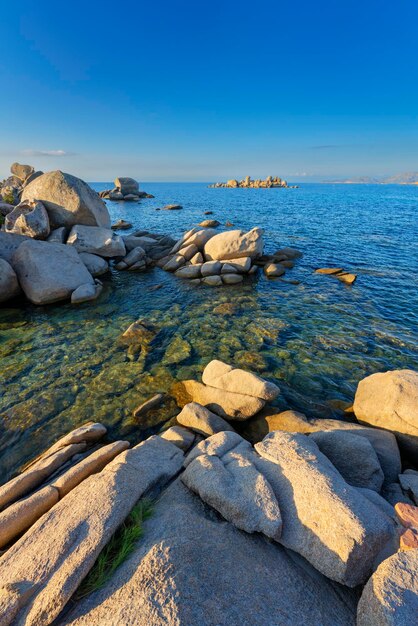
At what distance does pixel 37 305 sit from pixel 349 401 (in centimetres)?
1791

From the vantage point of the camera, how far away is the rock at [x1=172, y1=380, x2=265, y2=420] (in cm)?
905

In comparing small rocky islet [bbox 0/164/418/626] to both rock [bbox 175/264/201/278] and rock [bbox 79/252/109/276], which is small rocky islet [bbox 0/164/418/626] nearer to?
rock [bbox 175/264/201/278]

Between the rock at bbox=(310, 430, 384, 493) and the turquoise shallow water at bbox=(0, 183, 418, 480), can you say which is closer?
the rock at bbox=(310, 430, 384, 493)

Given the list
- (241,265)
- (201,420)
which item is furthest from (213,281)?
(201,420)

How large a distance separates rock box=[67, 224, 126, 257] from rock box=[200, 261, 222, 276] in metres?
8.34

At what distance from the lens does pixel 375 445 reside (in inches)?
299

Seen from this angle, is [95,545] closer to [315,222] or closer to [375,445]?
[375,445]

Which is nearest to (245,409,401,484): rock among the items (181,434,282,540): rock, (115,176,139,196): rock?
(181,434,282,540): rock

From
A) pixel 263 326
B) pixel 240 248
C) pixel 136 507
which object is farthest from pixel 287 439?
pixel 240 248

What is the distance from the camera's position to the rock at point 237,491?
4762mm

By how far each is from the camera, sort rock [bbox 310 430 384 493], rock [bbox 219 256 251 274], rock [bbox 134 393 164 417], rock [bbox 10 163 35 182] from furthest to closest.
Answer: rock [bbox 10 163 35 182], rock [bbox 219 256 251 274], rock [bbox 134 393 164 417], rock [bbox 310 430 384 493]

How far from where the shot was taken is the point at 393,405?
8281 mm

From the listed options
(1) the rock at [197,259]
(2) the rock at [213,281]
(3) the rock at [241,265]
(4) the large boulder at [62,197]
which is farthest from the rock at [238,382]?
(4) the large boulder at [62,197]

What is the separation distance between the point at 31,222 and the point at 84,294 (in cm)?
829
